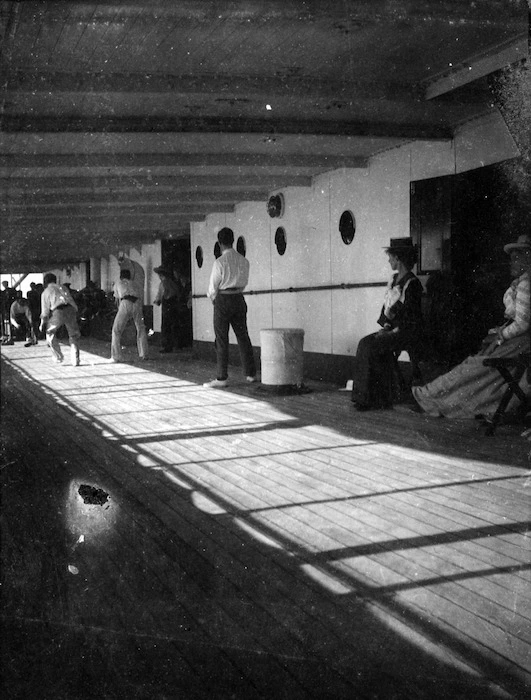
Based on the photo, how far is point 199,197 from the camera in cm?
930

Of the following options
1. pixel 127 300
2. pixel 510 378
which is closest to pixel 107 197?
pixel 510 378

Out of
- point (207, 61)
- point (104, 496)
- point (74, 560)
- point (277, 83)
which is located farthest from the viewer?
point (277, 83)

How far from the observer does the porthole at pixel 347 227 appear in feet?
26.7

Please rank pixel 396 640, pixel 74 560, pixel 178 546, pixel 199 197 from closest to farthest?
pixel 396 640 → pixel 74 560 → pixel 178 546 → pixel 199 197

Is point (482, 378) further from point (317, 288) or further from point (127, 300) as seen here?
point (317, 288)

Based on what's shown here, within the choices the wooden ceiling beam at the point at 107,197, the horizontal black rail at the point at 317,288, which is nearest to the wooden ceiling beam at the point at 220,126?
the wooden ceiling beam at the point at 107,197

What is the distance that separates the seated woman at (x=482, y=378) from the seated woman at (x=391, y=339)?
0.39 meters

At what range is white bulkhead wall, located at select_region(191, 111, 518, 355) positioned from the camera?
665 centimetres

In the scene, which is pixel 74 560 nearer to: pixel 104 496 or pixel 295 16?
pixel 104 496

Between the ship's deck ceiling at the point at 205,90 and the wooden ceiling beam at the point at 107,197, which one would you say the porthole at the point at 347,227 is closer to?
the ship's deck ceiling at the point at 205,90

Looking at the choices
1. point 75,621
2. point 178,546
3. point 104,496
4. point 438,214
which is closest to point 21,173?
point 438,214

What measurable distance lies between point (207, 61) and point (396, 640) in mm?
3654

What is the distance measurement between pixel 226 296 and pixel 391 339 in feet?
7.95

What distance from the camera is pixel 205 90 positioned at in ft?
16.1
